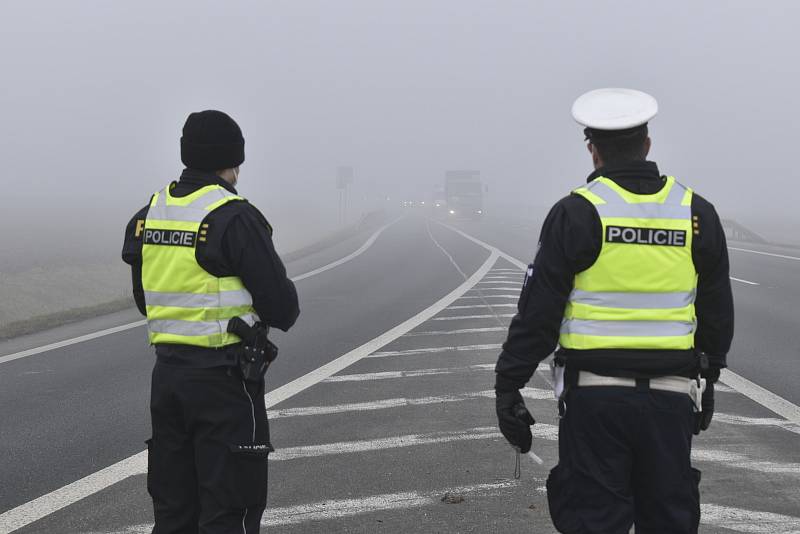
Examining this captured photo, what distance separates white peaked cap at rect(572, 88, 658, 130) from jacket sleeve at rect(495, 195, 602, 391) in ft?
0.96

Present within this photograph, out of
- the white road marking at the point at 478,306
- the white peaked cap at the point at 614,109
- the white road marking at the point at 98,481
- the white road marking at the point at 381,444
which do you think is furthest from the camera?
the white road marking at the point at 478,306

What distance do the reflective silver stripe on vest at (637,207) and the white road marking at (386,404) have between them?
438cm

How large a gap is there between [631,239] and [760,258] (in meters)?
22.4

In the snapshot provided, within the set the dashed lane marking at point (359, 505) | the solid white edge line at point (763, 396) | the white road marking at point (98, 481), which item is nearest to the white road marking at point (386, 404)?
the white road marking at point (98, 481)

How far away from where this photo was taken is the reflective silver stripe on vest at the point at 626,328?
10.3 feet

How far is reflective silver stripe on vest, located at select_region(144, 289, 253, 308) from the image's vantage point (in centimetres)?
356

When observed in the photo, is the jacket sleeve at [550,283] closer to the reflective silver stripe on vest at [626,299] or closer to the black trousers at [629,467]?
the reflective silver stripe on vest at [626,299]

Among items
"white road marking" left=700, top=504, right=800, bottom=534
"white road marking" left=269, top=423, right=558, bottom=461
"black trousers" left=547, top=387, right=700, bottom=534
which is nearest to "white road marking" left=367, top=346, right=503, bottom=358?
"white road marking" left=269, top=423, right=558, bottom=461

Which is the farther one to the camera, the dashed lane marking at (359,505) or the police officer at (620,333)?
the dashed lane marking at (359,505)

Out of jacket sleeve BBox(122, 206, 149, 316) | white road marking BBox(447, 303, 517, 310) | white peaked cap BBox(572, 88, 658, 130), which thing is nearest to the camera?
white peaked cap BBox(572, 88, 658, 130)

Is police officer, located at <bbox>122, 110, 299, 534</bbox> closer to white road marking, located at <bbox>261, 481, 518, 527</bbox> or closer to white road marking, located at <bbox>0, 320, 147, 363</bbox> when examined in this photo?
white road marking, located at <bbox>261, 481, 518, 527</bbox>

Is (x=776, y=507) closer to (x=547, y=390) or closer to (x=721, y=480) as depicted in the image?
(x=721, y=480)

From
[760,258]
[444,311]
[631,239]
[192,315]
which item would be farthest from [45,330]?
[760,258]

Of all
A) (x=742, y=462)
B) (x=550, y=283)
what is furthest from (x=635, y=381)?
(x=742, y=462)
